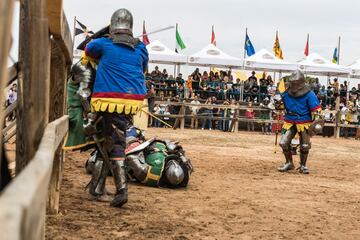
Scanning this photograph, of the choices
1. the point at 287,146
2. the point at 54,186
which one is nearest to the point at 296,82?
the point at 287,146

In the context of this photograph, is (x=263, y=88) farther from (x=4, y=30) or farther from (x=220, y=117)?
(x=4, y=30)

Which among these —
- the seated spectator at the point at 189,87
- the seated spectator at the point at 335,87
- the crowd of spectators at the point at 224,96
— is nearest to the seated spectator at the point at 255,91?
the crowd of spectators at the point at 224,96

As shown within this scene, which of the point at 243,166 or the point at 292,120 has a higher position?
the point at 292,120

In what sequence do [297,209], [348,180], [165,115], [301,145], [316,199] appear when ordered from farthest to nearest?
[165,115]
[301,145]
[348,180]
[316,199]
[297,209]

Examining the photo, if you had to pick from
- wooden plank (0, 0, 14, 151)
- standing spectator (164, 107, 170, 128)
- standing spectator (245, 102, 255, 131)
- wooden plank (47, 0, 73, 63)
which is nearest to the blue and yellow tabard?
wooden plank (47, 0, 73, 63)

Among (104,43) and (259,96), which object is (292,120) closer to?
(104,43)

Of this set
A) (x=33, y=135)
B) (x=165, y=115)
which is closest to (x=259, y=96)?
(x=165, y=115)

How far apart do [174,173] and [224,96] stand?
16.7m

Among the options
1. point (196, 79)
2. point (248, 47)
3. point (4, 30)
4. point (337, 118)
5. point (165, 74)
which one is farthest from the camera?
point (248, 47)

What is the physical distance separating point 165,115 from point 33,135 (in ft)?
59.8

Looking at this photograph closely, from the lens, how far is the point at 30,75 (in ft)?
8.92

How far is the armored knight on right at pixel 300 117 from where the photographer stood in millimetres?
9719

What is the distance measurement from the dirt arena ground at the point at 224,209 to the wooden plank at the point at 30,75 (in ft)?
4.91

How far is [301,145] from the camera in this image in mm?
9781
